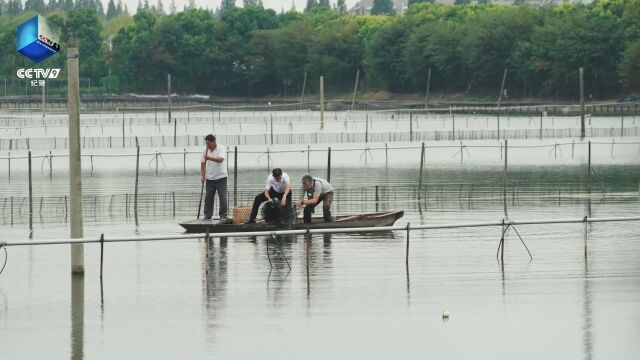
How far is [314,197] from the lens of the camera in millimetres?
31719

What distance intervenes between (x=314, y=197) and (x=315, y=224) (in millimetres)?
1073

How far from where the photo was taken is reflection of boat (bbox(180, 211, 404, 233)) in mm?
30766

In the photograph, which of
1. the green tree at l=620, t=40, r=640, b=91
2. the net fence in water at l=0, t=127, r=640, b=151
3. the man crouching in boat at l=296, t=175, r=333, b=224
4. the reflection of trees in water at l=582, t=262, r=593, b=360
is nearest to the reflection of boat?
the man crouching in boat at l=296, t=175, r=333, b=224

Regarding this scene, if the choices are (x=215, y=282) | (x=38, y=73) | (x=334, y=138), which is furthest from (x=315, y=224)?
(x=38, y=73)

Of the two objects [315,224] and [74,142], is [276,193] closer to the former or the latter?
Answer: [315,224]

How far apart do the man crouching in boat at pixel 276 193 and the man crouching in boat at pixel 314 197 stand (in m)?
0.38

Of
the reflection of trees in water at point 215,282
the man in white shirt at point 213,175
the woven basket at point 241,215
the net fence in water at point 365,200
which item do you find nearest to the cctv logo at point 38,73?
the net fence in water at point 365,200

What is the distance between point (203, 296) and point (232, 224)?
7316mm

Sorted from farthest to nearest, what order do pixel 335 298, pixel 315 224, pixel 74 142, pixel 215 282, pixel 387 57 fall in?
pixel 387 57, pixel 315 224, pixel 215 282, pixel 74 142, pixel 335 298

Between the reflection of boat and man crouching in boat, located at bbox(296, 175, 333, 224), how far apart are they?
0.71 feet

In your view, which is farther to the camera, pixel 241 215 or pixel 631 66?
pixel 631 66

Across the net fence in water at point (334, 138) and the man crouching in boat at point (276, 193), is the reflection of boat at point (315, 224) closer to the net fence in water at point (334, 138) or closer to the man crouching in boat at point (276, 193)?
the man crouching in boat at point (276, 193)

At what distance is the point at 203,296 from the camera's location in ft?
78.3

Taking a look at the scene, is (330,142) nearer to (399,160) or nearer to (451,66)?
(399,160)
